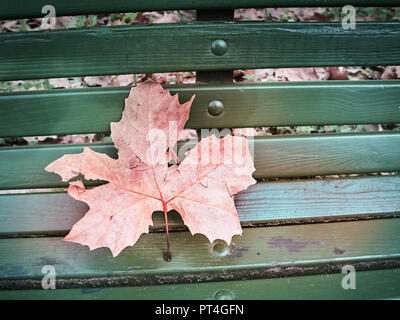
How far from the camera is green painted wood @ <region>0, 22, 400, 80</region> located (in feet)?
3.59

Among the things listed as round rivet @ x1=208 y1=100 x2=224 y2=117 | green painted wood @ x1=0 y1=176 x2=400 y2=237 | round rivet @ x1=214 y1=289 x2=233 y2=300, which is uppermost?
round rivet @ x1=208 y1=100 x2=224 y2=117

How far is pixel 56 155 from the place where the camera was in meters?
1.16

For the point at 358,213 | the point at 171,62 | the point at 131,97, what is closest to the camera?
the point at 131,97

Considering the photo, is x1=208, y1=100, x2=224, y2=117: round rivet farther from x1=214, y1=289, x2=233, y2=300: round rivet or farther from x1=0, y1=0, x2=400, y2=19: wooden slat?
x1=214, y1=289, x2=233, y2=300: round rivet

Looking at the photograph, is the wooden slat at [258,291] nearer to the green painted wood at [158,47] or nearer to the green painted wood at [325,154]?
the green painted wood at [325,154]

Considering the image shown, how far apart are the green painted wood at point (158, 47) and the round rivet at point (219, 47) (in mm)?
11

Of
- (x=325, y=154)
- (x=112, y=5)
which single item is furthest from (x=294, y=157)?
(x=112, y=5)

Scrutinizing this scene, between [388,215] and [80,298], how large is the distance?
129 centimetres

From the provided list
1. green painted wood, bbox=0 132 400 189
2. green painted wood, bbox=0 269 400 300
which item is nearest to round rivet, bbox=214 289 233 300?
green painted wood, bbox=0 269 400 300

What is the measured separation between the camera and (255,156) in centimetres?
119

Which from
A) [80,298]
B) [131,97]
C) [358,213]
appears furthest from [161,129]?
[358,213]

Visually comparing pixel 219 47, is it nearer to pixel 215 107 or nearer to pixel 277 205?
pixel 215 107
